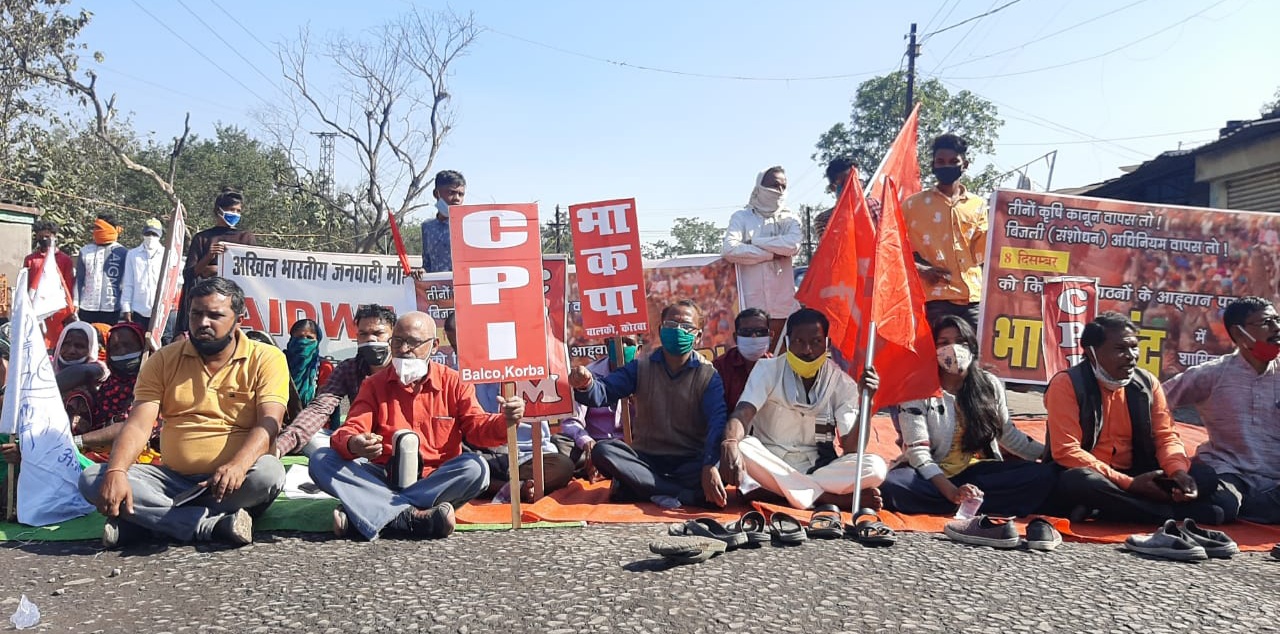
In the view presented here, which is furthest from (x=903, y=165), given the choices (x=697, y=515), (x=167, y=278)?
(x=167, y=278)

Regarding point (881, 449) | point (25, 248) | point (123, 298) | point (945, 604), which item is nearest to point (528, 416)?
point (945, 604)

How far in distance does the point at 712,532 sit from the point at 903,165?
3.02 metres

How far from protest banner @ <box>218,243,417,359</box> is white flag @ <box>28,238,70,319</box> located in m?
2.52

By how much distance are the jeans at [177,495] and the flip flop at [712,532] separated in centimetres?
200

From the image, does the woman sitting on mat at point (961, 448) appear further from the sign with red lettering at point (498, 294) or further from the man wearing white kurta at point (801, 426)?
the sign with red lettering at point (498, 294)

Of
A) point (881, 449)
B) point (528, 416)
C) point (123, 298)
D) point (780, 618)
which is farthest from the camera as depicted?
point (123, 298)

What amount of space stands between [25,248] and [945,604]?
760 inches

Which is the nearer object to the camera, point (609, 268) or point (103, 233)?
point (609, 268)

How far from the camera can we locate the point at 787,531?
4.18 metres

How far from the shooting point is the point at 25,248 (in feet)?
57.5

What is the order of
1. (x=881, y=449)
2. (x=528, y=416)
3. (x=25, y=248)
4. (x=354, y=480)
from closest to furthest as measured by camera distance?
1. (x=354, y=480)
2. (x=528, y=416)
3. (x=881, y=449)
4. (x=25, y=248)

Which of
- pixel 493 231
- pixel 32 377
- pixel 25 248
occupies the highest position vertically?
pixel 25 248

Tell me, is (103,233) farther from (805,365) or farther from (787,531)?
(787,531)

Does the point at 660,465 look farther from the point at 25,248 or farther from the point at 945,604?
the point at 25,248
